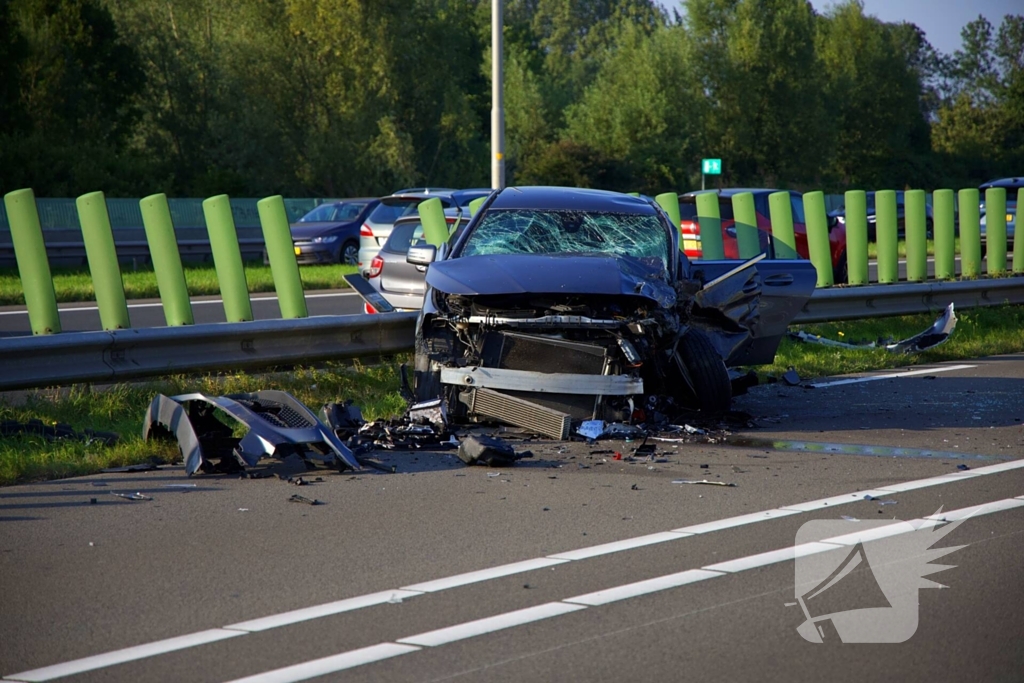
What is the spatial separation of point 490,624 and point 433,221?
326 inches

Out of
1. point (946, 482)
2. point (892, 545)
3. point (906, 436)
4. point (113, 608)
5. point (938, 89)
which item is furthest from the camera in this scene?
point (938, 89)

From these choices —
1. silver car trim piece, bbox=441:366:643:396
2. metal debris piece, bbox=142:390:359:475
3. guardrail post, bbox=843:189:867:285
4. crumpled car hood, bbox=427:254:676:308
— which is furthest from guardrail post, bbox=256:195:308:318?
guardrail post, bbox=843:189:867:285

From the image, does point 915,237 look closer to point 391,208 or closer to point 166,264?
point 391,208

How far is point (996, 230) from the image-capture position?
17.2 m

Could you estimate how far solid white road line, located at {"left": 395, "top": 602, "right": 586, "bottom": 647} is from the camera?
4.03 m

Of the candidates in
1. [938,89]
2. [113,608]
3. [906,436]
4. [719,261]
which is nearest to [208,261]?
[719,261]

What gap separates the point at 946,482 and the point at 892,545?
1.56 metres

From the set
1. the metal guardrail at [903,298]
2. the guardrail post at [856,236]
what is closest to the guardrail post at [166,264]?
the metal guardrail at [903,298]

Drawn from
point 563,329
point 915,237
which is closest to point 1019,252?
point 915,237

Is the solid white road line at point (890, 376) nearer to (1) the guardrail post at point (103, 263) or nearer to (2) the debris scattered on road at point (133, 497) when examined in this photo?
(1) the guardrail post at point (103, 263)

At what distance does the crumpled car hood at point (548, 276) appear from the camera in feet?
25.9

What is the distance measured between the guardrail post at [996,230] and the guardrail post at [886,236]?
84.3 inches

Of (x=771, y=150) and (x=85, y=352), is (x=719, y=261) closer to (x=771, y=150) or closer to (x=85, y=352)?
(x=85, y=352)

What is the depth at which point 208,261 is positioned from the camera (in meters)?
27.1
